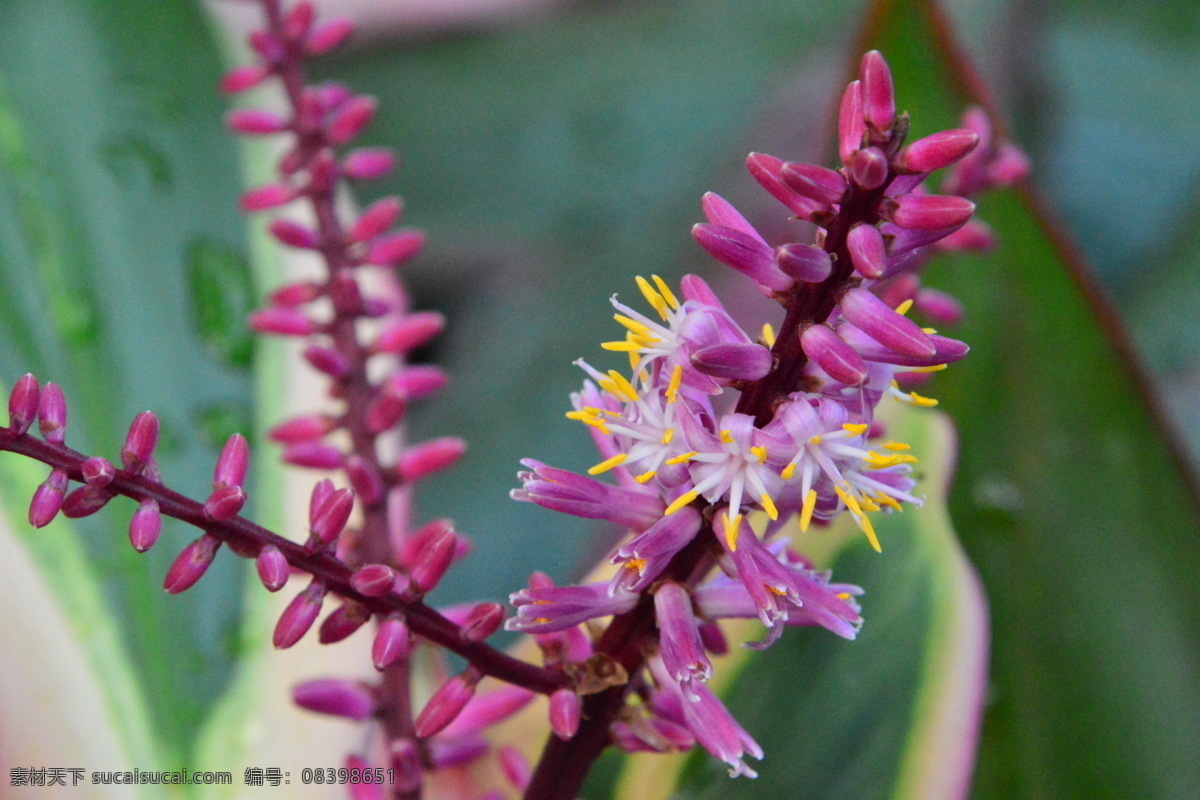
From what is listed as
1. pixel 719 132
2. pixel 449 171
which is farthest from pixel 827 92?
pixel 449 171

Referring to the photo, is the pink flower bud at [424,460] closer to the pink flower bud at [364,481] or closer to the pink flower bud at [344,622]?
the pink flower bud at [364,481]

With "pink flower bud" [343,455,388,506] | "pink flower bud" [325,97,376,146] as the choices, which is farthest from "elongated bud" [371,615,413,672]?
"pink flower bud" [325,97,376,146]

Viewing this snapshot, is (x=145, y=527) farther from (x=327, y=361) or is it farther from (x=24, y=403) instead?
(x=327, y=361)

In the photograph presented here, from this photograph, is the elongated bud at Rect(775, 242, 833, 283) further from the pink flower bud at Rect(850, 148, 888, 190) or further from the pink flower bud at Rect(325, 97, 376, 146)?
the pink flower bud at Rect(325, 97, 376, 146)

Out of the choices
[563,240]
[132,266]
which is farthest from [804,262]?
[563,240]

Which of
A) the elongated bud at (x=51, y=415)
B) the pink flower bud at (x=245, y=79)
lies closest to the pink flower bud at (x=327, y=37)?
the pink flower bud at (x=245, y=79)

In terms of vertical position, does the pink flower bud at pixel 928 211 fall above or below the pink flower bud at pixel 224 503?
above

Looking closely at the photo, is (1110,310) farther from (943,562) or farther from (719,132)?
(719,132)
